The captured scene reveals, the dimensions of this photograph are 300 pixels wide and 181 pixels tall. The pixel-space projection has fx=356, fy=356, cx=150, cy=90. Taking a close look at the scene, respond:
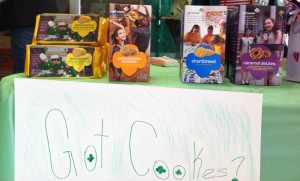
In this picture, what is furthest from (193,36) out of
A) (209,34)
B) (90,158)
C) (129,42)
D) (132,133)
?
(90,158)

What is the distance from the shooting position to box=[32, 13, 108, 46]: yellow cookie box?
0.94 metres

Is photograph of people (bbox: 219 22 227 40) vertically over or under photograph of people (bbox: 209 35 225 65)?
over

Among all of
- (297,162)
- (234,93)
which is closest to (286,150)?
(297,162)

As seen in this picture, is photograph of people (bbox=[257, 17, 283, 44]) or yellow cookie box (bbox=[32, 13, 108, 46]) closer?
photograph of people (bbox=[257, 17, 283, 44])

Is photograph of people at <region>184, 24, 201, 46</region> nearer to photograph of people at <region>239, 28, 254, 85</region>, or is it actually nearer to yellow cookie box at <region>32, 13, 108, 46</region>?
photograph of people at <region>239, 28, 254, 85</region>

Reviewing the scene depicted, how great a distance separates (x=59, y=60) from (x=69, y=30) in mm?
95

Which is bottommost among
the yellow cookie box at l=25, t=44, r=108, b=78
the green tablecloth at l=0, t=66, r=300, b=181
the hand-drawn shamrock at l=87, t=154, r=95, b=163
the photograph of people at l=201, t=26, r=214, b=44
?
the hand-drawn shamrock at l=87, t=154, r=95, b=163

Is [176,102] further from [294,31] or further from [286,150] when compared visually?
[294,31]

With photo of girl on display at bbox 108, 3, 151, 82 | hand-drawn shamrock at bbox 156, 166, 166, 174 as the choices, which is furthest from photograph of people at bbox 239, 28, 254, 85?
hand-drawn shamrock at bbox 156, 166, 166, 174

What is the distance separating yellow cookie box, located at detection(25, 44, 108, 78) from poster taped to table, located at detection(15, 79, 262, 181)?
72 millimetres

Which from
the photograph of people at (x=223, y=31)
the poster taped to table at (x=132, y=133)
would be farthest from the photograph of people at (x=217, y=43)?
the poster taped to table at (x=132, y=133)

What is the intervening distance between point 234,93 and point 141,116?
214 millimetres

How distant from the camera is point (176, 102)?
801 mm

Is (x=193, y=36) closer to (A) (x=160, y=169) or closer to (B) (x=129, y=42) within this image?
(B) (x=129, y=42)
